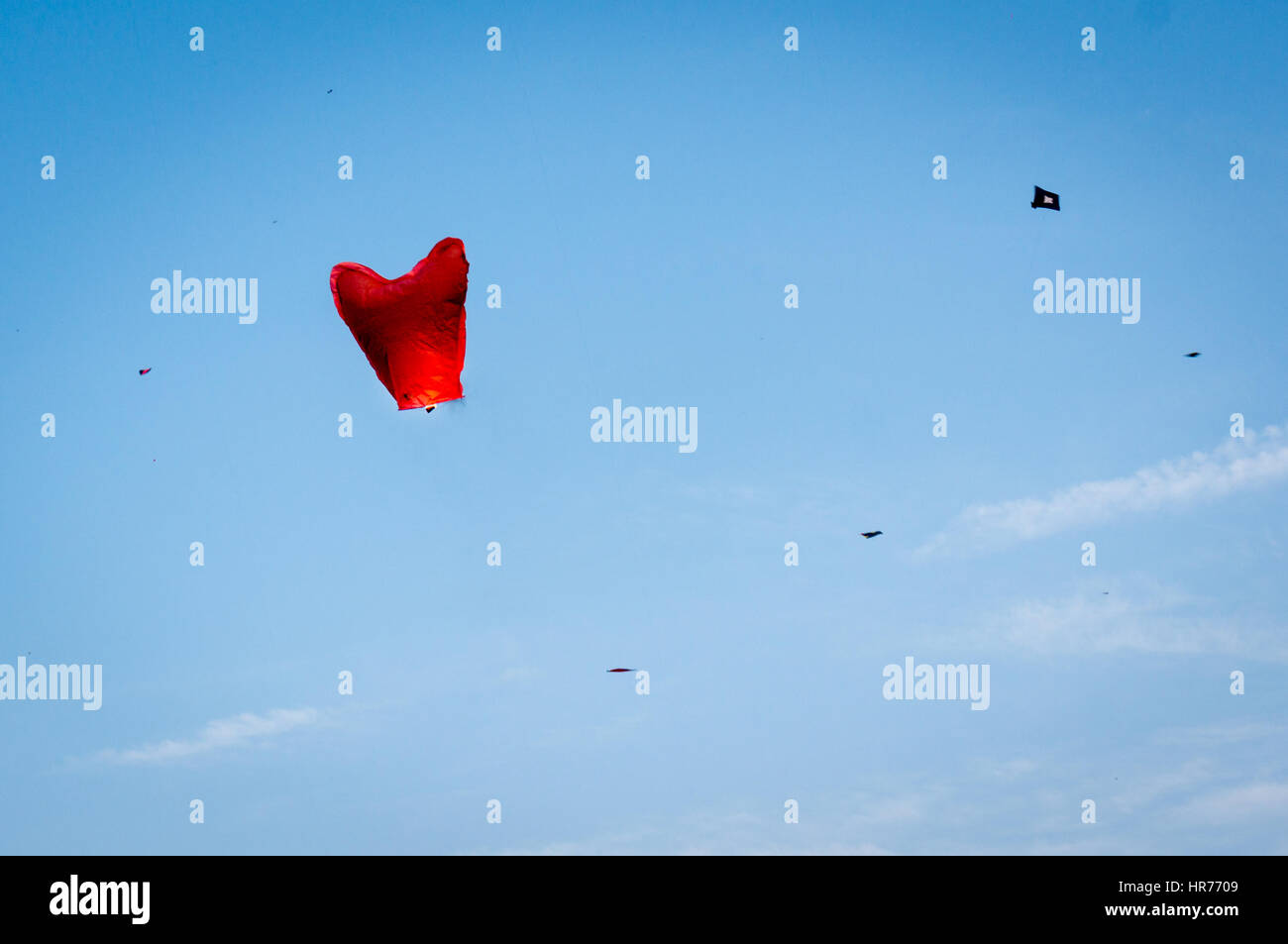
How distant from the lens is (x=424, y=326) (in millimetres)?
53719

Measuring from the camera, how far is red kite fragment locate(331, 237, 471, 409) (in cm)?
5366

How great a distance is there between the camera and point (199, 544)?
54156 mm

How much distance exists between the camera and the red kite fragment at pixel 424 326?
53.7m
